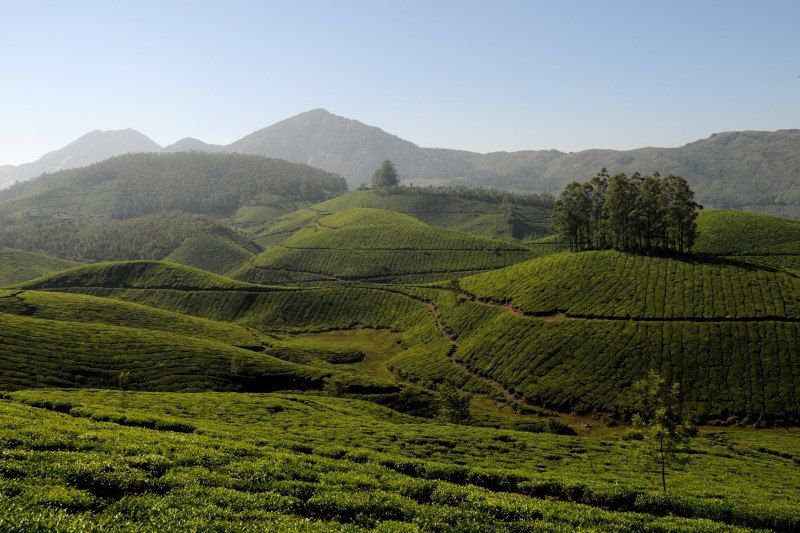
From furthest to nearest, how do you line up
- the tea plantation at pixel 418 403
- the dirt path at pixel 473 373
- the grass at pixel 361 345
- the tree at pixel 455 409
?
1. the grass at pixel 361 345
2. the dirt path at pixel 473 373
3. the tree at pixel 455 409
4. the tea plantation at pixel 418 403

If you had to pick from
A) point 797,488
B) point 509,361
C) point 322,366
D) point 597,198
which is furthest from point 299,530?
point 597,198

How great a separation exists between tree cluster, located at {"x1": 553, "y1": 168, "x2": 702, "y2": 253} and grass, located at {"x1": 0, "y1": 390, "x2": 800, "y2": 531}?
357 feet

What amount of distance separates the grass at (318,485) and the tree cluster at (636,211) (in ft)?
357

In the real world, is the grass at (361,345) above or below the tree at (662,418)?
below

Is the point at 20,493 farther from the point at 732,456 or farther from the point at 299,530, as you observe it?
the point at 732,456

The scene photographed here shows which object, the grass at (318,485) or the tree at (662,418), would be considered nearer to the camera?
the grass at (318,485)

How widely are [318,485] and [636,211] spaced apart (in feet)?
493

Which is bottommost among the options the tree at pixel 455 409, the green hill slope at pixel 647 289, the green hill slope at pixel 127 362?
the tree at pixel 455 409

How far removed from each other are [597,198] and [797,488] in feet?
481

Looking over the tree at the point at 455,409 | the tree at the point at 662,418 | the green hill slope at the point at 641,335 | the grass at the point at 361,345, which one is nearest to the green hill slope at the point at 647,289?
the green hill slope at the point at 641,335

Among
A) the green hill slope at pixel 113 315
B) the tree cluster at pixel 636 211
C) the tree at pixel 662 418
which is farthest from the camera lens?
the tree cluster at pixel 636 211

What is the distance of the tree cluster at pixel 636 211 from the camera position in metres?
149

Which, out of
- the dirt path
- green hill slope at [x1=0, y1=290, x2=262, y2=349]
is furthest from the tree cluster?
green hill slope at [x1=0, y1=290, x2=262, y2=349]

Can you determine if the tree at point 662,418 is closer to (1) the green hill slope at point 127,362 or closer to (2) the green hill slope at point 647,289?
(1) the green hill slope at point 127,362
